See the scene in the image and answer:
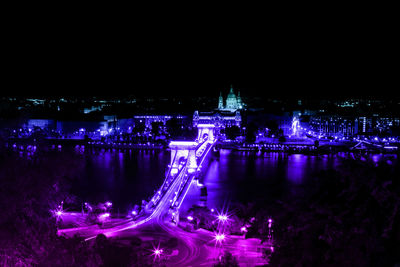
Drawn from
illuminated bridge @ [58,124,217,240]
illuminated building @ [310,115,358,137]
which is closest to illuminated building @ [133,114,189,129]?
illuminated building @ [310,115,358,137]

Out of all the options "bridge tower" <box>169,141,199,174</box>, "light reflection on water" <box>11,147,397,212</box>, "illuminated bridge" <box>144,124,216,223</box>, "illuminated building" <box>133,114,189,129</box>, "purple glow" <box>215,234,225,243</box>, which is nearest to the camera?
"purple glow" <box>215,234,225,243</box>

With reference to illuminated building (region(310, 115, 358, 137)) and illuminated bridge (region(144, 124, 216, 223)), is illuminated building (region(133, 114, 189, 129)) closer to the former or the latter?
illuminated building (region(310, 115, 358, 137))

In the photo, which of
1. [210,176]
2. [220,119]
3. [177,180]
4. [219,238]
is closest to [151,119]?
[220,119]

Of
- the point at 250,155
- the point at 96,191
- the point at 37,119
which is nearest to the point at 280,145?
the point at 250,155

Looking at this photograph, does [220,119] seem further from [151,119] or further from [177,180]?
[177,180]

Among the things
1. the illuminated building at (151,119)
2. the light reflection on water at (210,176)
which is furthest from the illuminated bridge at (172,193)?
the illuminated building at (151,119)

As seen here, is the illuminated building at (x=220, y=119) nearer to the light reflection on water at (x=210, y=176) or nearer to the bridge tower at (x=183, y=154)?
the light reflection on water at (x=210, y=176)

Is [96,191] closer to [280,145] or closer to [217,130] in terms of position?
[280,145]

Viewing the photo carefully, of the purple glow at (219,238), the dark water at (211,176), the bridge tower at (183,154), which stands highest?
the bridge tower at (183,154)

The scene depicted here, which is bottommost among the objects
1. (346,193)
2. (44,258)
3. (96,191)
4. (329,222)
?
(96,191)
